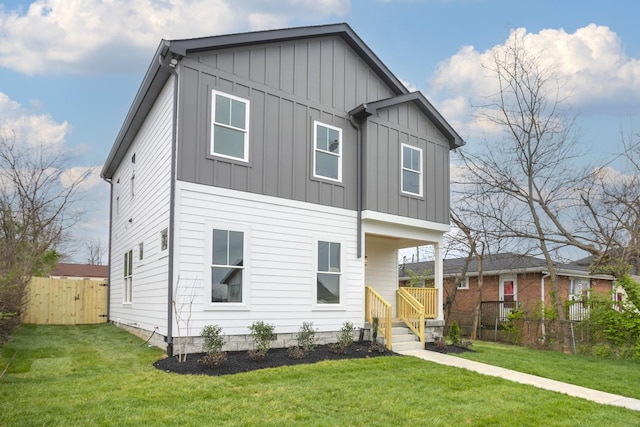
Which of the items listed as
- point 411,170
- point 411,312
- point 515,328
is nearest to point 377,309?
point 411,312

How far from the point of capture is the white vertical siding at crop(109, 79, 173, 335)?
393 inches

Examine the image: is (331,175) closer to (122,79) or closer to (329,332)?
(329,332)

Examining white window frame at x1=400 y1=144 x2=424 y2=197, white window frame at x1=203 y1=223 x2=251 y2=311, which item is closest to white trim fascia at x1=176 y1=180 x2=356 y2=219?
white window frame at x1=203 y1=223 x2=251 y2=311

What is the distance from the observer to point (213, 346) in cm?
868

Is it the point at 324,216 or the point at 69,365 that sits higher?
the point at 324,216

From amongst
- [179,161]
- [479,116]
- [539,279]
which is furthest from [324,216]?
[539,279]

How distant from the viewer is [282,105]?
1098 cm

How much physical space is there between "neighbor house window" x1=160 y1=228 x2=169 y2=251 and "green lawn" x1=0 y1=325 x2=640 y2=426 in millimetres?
2093

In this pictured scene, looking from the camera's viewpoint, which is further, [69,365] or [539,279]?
[539,279]

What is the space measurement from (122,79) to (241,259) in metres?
9.13

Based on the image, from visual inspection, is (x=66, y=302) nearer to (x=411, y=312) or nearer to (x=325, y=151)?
(x=325, y=151)

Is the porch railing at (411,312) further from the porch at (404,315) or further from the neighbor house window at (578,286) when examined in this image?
the neighbor house window at (578,286)

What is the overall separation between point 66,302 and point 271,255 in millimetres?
10582

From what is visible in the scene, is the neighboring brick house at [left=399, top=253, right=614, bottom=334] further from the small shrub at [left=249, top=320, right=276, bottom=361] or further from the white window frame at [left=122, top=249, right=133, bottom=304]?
the white window frame at [left=122, top=249, right=133, bottom=304]
